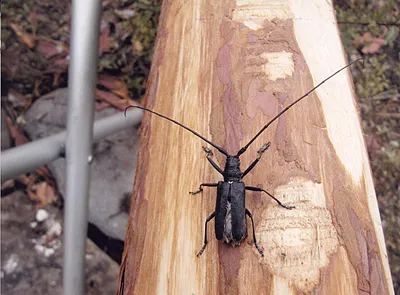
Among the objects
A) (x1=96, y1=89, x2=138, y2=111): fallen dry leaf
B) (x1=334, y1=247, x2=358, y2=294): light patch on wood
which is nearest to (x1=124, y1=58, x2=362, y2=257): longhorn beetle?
(x1=334, y1=247, x2=358, y2=294): light patch on wood

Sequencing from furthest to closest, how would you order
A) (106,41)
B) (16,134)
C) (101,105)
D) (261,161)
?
(106,41), (101,105), (16,134), (261,161)

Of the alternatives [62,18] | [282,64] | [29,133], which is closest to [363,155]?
[282,64]

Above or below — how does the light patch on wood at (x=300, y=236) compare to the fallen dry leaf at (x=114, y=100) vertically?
below

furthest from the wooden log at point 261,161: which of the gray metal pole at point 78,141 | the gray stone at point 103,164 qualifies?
the gray stone at point 103,164

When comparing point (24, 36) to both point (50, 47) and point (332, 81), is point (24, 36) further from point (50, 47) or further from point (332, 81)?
point (332, 81)

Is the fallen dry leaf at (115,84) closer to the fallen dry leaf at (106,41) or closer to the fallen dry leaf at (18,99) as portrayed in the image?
the fallen dry leaf at (106,41)

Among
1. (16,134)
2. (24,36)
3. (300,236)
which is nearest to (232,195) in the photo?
(300,236)

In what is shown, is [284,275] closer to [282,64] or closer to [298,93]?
[298,93]

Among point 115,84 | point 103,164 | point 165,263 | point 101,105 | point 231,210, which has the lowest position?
point 165,263
